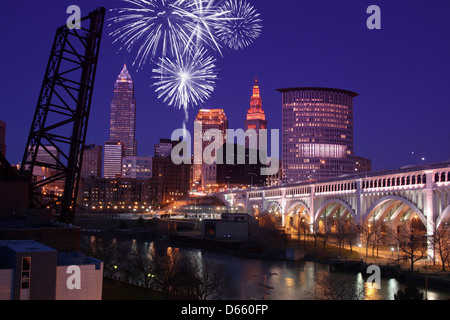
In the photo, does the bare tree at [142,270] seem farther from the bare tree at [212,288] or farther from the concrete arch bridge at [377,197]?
the concrete arch bridge at [377,197]

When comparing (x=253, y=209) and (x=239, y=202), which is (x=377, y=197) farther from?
(x=239, y=202)

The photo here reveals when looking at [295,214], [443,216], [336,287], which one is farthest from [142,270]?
[295,214]

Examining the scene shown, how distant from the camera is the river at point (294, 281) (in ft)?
120

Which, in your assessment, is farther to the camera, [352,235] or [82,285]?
[352,235]

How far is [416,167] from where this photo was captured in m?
54.1

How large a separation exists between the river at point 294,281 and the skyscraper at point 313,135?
4859 inches

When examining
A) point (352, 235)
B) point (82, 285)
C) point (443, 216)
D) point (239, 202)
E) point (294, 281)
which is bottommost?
point (294, 281)

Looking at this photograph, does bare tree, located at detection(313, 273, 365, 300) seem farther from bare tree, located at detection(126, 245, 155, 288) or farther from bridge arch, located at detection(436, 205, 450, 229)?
bridge arch, located at detection(436, 205, 450, 229)

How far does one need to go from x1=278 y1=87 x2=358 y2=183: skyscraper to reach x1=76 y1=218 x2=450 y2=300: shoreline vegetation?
8554 centimetres

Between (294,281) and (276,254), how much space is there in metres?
19.5

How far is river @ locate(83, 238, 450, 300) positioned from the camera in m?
36.6

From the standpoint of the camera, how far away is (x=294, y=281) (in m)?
43.6
